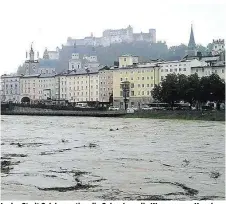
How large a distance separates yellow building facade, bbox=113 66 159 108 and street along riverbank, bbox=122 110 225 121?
19.9 m

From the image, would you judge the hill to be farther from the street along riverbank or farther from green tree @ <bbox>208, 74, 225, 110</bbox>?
green tree @ <bbox>208, 74, 225, 110</bbox>

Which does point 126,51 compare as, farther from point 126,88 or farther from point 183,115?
point 183,115

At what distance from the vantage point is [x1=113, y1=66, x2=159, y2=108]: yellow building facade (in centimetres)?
8381

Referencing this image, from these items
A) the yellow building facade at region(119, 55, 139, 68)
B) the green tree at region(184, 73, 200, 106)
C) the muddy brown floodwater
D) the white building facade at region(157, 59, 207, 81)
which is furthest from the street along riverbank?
the muddy brown floodwater

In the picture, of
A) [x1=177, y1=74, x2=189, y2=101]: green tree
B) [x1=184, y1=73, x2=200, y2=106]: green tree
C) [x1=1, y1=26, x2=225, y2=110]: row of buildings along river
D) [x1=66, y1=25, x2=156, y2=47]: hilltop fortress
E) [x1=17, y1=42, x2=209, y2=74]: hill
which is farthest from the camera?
[x1=66, y1=25, x2=156, y2=47]: hilltop fortress

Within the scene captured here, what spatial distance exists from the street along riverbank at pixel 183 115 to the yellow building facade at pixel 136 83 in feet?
65.3

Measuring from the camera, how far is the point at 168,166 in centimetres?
1577

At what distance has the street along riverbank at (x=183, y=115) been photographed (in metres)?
51.6

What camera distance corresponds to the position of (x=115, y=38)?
160875 millimetres

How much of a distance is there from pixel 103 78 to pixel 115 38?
68.2 meters

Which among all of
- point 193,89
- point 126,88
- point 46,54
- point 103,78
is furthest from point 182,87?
point 46,54

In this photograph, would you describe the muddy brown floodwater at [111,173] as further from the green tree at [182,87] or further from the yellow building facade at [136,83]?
the yellow building facade at [136,83]

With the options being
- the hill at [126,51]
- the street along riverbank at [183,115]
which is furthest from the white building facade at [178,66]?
the hill at [126,51]

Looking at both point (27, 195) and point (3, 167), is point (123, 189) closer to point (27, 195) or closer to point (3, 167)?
point (27, 195)
